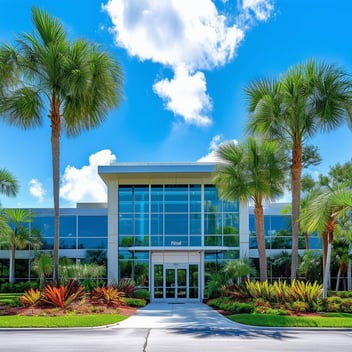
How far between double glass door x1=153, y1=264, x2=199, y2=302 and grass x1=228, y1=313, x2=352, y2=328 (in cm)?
1206

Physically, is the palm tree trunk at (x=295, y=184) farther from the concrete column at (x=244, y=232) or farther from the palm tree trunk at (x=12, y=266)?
the palm tree trunk at (x=12, y=266)

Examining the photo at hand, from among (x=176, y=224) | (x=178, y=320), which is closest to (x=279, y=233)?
(x=176, y=224)

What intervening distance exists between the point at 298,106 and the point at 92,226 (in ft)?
67.7

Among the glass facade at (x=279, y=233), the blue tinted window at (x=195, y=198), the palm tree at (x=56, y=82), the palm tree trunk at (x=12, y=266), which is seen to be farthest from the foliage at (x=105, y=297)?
the palm tree trunk at (x=12, y=266)

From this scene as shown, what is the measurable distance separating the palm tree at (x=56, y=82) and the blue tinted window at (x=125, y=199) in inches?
433

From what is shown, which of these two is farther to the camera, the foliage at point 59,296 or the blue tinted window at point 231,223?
the blue tinted window at point 231,223

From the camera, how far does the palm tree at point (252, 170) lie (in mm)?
22719

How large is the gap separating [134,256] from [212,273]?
4840 mm

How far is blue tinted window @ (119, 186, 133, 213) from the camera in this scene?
31.4 metres

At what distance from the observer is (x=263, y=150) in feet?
74.8

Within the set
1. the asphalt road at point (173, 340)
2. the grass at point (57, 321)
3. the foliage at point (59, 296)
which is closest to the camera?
the asphalt road at point (173, 340)

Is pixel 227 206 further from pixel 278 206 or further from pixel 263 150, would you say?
pixel 263 150

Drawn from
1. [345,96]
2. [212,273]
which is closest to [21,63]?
[345,96]

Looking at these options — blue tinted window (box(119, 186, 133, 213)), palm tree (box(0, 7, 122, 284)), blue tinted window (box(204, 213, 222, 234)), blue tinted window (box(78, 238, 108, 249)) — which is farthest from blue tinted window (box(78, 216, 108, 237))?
palm tree (box(0, 7, 122, 284))
